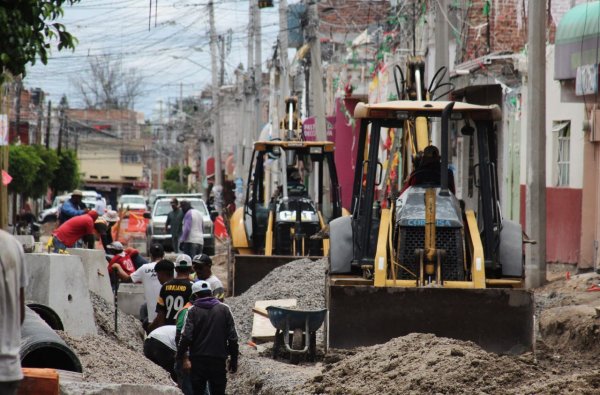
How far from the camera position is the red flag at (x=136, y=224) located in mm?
39156

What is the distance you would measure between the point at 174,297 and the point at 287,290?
5162 millimetres

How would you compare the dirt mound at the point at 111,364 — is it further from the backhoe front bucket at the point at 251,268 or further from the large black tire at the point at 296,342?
the backhoe front bucket at the point at 251,268

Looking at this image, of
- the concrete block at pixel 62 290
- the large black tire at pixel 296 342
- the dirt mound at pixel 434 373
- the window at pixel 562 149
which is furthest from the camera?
the window at pixel 562 149

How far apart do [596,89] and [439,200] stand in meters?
11.3

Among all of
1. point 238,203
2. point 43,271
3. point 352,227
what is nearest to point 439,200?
point 352,227

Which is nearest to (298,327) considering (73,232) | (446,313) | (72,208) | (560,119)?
(446,313)

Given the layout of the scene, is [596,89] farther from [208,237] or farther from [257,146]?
[208,237]

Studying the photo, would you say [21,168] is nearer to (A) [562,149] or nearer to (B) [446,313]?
(A) [562,149]

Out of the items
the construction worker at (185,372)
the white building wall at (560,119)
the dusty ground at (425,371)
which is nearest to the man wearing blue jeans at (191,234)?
the white building wall at (560,119)

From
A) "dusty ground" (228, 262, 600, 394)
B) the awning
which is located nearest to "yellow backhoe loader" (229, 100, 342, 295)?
the awning

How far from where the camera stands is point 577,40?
2383 centimetres

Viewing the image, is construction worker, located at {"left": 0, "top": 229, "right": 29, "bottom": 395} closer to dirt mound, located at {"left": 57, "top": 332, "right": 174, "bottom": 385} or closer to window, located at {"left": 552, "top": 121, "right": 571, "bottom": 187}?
dirt mound, located at {"left": 57, "top": 332, "right": 174, "bottom": 385}

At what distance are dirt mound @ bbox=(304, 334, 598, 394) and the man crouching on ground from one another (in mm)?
789

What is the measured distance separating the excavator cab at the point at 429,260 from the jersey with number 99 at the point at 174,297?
1.45 m
